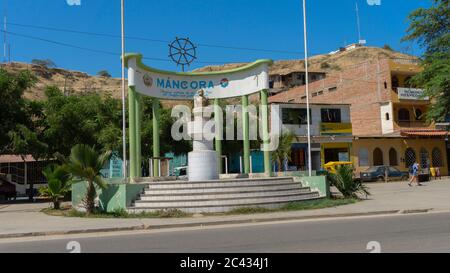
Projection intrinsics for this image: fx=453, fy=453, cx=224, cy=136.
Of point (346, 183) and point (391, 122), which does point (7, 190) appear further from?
point (391, 122)

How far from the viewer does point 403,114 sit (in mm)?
47375

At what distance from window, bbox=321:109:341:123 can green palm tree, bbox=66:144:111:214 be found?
105ft

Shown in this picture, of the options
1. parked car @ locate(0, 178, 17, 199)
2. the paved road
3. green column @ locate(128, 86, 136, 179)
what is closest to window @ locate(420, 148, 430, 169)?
the paved road

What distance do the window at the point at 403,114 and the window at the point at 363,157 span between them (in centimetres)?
590

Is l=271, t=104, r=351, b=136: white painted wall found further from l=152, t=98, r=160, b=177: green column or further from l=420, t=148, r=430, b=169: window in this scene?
l=152, t=98, r=160, b=177: green column

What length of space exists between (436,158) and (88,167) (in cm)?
4295

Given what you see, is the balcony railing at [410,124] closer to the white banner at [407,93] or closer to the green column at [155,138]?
the white banner at [407,93]

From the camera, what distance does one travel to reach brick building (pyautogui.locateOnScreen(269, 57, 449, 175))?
45.1 metres

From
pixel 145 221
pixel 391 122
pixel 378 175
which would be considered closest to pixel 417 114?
pixel 391 122

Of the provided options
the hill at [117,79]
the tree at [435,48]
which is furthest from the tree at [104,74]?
the tree at [435,48]

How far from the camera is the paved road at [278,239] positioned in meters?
8.41

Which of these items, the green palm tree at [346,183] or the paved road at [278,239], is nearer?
the paved road at [278,239]
